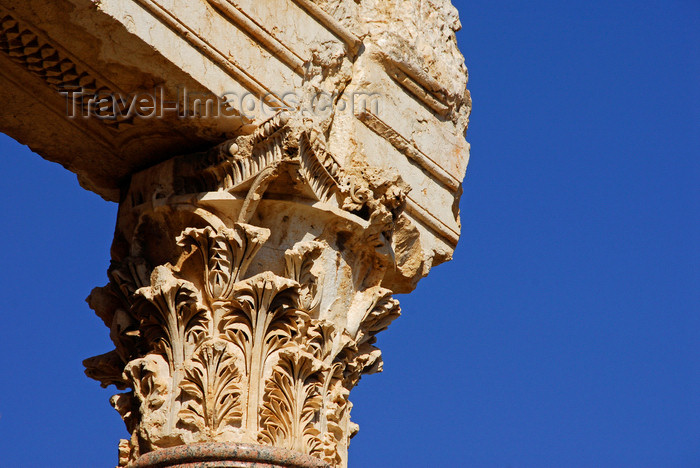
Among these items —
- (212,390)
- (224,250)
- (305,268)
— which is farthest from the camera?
(305,268)

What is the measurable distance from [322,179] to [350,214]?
0.32 meters

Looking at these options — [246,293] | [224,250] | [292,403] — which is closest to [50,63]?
[224,250]

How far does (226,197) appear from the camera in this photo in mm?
7383

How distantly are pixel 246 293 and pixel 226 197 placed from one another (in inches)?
24.2

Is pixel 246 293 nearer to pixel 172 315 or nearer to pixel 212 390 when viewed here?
pixel 172 315

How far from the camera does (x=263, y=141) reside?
735 cm

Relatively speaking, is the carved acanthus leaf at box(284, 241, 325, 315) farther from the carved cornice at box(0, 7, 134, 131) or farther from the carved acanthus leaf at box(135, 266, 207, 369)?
the carved cornice at box(0, 7, 134, 131)

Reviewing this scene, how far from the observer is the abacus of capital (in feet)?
22.9

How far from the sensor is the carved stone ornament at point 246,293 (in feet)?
23.0

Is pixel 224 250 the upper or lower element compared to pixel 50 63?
lower

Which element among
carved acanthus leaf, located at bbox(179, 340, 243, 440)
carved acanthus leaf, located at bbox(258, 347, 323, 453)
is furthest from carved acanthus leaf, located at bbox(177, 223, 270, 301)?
carved acanthus leaf, located at bbox(258, 347, 323, 453)

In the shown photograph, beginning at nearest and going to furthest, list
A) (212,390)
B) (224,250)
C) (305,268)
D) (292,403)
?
(212,390) < (292,403) < (224,250) < (305,268)

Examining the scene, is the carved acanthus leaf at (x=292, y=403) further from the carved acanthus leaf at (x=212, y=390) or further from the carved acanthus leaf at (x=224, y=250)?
the carved acanthus leaf at (x=224, y=250)

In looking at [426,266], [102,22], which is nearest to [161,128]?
[102,22]
